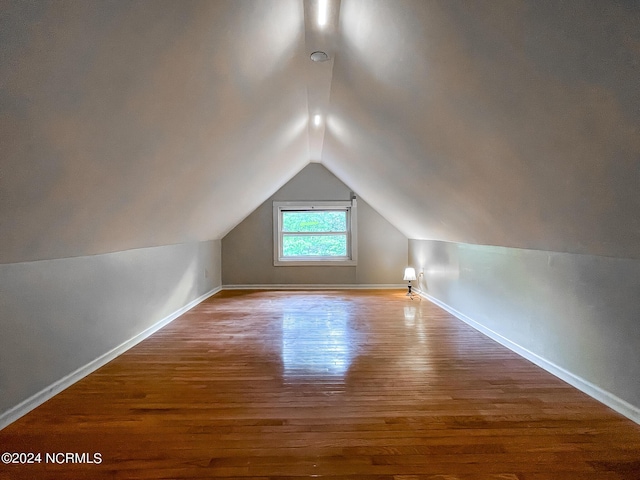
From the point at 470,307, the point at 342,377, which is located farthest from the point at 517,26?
the point at 470,307

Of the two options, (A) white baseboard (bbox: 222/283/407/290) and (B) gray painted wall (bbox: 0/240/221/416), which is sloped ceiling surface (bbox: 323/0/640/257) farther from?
(A) white baseboard (bbox: 222/283/407/290)

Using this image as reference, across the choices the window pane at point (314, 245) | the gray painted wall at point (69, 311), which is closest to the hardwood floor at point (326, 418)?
the gray painted wall at point (69, 311)

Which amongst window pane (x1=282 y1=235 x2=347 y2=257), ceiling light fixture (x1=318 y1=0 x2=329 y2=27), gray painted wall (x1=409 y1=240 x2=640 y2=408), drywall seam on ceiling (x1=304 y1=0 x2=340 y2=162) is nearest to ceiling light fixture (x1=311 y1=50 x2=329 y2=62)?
drywall seam on ceiling (x1=304 y1=0 x2=340 y2=162)

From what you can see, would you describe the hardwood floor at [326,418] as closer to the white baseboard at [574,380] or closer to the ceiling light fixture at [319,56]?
the white baseboard at [574,380]

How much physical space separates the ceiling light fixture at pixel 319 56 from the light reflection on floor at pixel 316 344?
235 cm

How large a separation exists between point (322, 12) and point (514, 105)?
1.24 meters

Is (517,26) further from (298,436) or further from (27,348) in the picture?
(27,348)

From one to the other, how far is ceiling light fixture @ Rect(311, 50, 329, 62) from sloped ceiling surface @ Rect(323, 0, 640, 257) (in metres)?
0.11

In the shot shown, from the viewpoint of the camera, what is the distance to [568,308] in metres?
2.50

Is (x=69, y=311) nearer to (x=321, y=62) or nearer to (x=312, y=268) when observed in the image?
(x=321, y=62)

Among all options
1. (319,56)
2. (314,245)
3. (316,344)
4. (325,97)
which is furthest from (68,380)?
(314,245)

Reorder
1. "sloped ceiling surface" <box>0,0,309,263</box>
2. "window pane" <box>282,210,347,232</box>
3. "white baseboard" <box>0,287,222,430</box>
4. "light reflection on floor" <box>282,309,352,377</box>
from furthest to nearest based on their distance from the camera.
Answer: "window pane" <box>282,210,347,232</box> → "light reflection on floor" <box>282,309,352,377</box> → "white baseboard" <box>0,287,222,430</box> → "sloped ceiling surface" <box>0,0,309,263</box>

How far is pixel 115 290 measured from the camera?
3.10 m

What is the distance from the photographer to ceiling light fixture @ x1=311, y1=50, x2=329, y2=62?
2.59 meters
